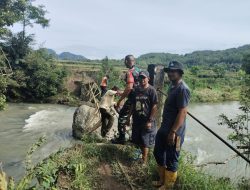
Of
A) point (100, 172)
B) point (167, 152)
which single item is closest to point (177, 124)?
point (167, 152)

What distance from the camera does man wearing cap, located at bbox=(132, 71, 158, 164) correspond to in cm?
594

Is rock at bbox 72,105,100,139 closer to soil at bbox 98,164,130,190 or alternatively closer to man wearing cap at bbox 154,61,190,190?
soil at bbox 98,164,130,190

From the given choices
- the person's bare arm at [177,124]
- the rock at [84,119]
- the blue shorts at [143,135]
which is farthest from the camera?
the rock at [84,119]

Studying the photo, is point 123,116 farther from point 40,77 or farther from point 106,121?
point 40,77

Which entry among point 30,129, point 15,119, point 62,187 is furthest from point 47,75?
point 62,187

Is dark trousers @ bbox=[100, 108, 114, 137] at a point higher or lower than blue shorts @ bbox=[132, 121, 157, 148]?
lower

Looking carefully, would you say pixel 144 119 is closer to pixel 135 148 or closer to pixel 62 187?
pixel 135 148

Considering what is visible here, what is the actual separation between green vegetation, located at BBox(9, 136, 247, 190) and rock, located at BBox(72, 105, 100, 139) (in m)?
6.40

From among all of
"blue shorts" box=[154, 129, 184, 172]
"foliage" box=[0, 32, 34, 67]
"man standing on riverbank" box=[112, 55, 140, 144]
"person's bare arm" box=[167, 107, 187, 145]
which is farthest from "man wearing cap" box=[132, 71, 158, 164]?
"foliage" box=[0, 32, 34, 67]

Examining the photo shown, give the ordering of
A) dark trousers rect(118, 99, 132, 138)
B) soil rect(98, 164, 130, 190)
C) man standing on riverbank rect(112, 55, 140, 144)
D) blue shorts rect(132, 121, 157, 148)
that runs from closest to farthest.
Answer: soil rect(98, 164, 130, 190)
blue shorts rect(132, 121, 157, 148)
man standing on riverbank rect(112, 55, 140, 144)
dark trousers rect(118, 99, 132, 138)

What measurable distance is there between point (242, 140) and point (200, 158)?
5.24 metres

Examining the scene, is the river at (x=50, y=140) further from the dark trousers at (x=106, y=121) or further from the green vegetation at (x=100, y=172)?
the green vegetation at (x=100, y=172)

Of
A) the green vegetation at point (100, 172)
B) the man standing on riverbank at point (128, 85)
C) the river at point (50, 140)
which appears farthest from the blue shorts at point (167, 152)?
the river at point (50, 140)

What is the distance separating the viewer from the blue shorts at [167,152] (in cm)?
481
